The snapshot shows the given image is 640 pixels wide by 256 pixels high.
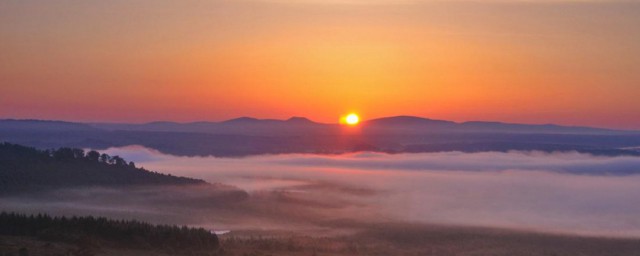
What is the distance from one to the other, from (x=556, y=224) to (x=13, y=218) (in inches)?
2079

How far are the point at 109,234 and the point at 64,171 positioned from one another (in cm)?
5576

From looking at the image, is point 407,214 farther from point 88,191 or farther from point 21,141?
point 21,141

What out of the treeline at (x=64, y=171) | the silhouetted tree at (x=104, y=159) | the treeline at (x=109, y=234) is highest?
the silhouetted tree at (x=104, y=159)

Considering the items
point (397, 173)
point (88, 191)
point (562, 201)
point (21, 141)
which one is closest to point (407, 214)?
point (88, 191)

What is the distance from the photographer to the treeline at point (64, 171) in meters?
84.7

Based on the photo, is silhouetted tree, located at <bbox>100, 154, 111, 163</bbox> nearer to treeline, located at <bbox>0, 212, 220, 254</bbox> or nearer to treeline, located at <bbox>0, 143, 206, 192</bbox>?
treeline, located at <bbox>0, 143, 206, 192</bbox>

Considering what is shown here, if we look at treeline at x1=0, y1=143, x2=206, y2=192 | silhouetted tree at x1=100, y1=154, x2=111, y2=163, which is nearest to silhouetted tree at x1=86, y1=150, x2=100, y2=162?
treeline at x1=0, y1=143, x2=206, y2=192

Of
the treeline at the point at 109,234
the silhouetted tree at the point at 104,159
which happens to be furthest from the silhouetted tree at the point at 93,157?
the treeline at the point at 109,234

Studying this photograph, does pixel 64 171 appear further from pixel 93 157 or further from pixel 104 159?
pixel 104 159

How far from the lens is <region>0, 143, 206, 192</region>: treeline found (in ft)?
278

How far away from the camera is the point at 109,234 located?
3772 cm

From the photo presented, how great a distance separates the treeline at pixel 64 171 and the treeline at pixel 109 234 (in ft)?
145

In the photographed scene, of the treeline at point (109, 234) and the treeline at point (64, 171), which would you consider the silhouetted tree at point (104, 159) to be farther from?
the treeline at point (109, 234)

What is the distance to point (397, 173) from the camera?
167 meters
